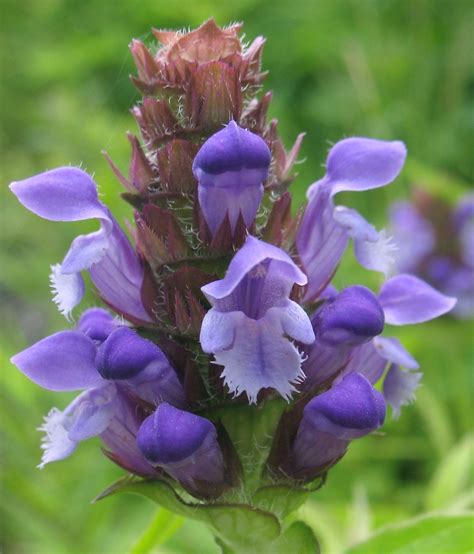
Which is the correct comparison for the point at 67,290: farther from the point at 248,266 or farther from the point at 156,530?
the point at 156,530

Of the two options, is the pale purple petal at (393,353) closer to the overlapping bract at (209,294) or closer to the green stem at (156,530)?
the overlapping bract at (209,294)

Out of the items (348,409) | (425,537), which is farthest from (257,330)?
(425,537)

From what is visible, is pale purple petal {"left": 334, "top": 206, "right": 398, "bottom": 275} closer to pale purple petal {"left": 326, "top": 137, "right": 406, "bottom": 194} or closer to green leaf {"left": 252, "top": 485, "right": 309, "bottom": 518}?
pale purple petal {"left": 326, "top": 137, "right": 406, "bottom": 194}

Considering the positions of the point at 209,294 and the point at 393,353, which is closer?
the point at 209,294

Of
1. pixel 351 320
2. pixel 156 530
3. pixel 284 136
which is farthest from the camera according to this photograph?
pixel 284 136

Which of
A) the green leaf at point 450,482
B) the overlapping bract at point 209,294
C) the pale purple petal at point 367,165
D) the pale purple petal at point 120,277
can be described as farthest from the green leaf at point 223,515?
the green leaf at point 450,482

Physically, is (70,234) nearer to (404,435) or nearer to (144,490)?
(404,435)

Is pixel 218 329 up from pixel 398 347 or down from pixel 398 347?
up
